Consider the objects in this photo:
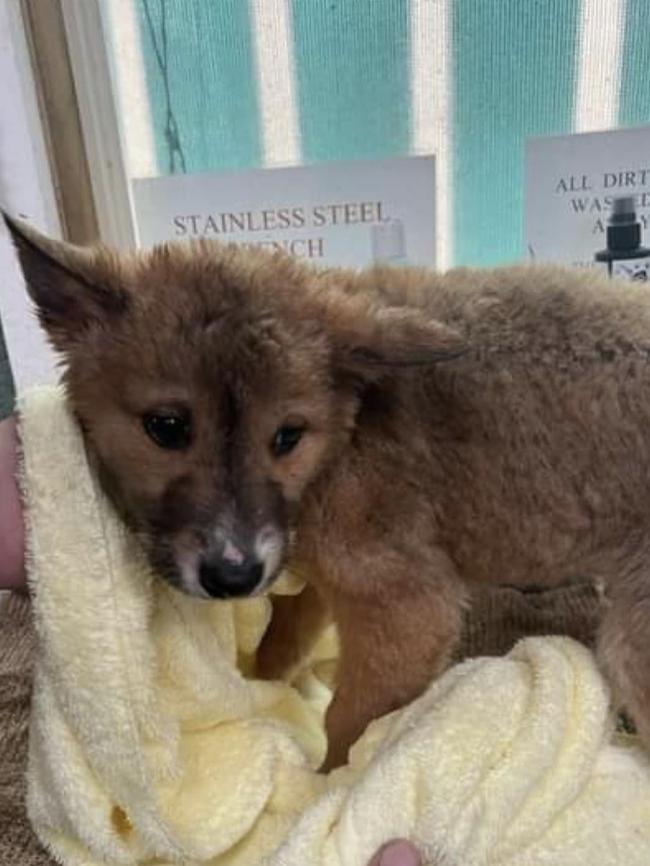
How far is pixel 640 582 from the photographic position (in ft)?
3.90

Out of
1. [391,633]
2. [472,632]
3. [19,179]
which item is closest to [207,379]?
[391,633]

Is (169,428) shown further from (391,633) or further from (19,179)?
(19,179)

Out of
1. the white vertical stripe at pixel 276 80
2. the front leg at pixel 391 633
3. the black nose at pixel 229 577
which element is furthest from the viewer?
the white vertical stripe at pixel 276 80

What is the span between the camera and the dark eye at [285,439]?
1.13 metres

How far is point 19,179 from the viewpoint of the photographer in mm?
1865

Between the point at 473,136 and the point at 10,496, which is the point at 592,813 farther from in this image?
the point at 473,136

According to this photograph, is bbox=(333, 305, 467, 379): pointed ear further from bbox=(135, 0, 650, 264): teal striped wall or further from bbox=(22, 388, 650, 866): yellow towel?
bbox=(135, 0, 650, 264): teal striped wall

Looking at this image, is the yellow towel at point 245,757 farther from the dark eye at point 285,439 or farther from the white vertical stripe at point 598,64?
the white vertical stripe at point 598,64

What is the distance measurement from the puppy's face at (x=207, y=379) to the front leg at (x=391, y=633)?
14cm

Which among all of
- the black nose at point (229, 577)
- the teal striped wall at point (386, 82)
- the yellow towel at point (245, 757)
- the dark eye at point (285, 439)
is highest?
the teal striped wall at point (386, 82)

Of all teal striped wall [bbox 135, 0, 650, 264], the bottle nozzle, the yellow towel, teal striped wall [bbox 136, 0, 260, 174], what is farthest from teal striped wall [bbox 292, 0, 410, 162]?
the yellow towel

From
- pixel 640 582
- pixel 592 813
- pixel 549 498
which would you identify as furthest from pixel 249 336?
pixel 592 813

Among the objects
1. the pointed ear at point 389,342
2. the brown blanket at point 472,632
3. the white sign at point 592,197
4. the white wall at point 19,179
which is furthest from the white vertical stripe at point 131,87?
the pointed ear at point 389,342

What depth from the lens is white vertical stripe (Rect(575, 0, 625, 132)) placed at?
1941 millimetres
